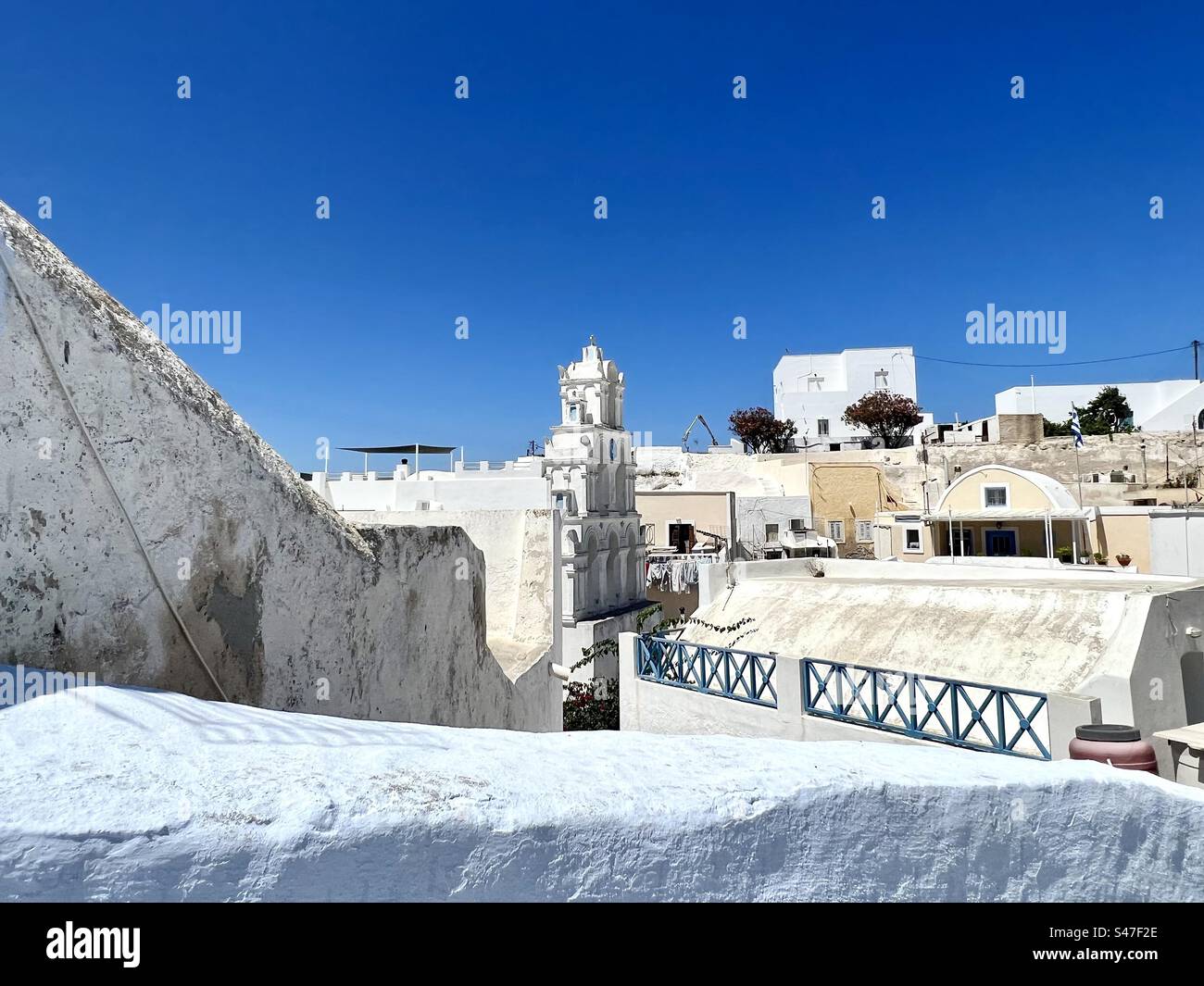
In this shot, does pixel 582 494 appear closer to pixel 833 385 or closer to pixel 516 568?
pixel 516 568

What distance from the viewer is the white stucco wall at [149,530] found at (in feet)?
8.51

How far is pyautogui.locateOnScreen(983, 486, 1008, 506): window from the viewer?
23.7 metres

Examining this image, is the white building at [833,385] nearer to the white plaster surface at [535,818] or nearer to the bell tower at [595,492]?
the bell tower at [595,492]

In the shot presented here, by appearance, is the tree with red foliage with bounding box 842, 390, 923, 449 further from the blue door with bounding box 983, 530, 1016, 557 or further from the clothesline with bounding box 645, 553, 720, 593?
the blue door with bounding box 983, 530, 1016, 557

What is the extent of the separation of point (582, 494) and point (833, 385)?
3625 centimetres

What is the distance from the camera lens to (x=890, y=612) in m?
Answer: 11.2

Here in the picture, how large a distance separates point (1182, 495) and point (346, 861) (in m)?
37.7

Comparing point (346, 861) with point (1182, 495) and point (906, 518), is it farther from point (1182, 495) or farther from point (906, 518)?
point (1182, 495)

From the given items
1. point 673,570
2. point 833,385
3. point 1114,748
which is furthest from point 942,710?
point 833,385

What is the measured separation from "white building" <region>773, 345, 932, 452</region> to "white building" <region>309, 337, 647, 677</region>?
27488mm

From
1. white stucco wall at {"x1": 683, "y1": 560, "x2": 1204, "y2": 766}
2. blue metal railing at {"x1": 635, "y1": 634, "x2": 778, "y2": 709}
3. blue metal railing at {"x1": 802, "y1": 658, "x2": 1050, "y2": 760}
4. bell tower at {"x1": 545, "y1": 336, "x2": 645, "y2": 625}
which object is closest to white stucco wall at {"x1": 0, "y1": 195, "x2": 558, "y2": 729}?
blue metal railing at {"x1": 802, "y1": 658, "x2": 1050, "y2": 760}

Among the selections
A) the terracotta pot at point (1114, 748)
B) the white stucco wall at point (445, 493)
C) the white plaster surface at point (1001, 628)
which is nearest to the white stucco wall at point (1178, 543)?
the white plaster surface at point (1001, 628)

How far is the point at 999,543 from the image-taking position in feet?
79.3

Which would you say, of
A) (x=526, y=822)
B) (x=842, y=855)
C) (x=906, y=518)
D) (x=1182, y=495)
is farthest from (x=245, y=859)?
(x=1182, y=495)
